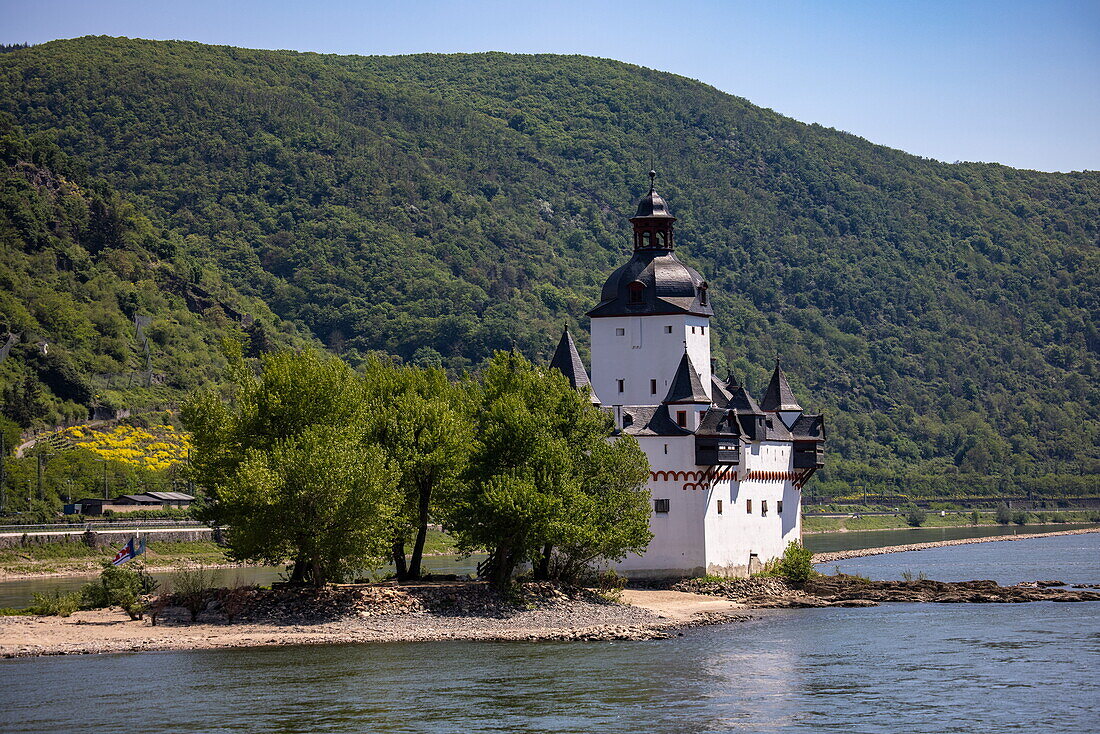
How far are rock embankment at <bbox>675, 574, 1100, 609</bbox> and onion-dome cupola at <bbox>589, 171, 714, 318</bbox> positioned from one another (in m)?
16.0

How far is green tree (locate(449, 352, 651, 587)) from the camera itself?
228 feet

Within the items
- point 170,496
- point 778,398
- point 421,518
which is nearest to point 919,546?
point 778,398

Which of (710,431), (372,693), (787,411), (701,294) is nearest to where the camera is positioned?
(372,693)

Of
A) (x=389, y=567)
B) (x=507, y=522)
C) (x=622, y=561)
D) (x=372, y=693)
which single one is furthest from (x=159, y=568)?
(x=372, y=693)

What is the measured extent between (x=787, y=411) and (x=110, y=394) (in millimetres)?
86310

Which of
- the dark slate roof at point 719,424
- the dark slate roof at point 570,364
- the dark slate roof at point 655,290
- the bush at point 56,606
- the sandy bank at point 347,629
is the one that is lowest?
the sandy bank at point 347,629

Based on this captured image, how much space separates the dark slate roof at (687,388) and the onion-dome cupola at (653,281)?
5.24 metres

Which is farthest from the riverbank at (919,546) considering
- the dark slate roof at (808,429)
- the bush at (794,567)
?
the bush at (794,567)

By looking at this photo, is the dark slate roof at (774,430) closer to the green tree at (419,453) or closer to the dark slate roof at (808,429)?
the dark slate roof at (808,429)

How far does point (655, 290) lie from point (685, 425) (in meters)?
9.45

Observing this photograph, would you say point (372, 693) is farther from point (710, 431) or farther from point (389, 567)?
point (389, 567)

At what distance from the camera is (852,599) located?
83.7 m

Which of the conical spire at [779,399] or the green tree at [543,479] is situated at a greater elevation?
the conical spire at [779,399]

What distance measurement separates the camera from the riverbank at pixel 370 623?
2386 inches
